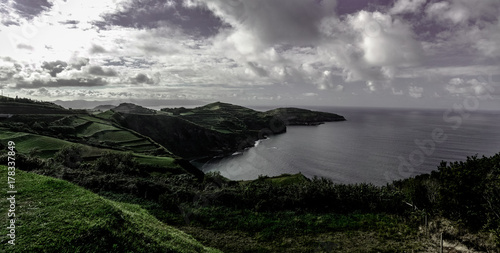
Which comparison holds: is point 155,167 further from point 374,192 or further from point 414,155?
point 414,155

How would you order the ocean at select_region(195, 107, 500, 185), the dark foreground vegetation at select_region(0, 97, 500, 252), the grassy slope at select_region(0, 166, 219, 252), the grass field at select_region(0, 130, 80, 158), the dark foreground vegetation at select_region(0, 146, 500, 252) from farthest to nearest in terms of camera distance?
the ocean at select_region(195, 107, 500, 185), the grass field at select_region(0, 130, 80, 158), the dark foreground vegetation at select_region(0, 146, 500, 252), the dark foreground vegetation at select_region(0, 97, 500, 252), the grassy slope at select_region(0, 166, 219, 252)

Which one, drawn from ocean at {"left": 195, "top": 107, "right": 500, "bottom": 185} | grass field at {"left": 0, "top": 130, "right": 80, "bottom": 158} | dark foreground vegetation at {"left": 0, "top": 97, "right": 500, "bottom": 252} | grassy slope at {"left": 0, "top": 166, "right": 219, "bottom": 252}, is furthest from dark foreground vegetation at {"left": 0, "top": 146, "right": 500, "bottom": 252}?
ocean at {"left": 195, "top": 107, "right": 500, "bottom": 185}

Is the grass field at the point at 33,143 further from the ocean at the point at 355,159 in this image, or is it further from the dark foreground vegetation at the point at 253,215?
the ocean at the point at 355,159

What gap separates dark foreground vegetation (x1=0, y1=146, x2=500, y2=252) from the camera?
17016 millimetres

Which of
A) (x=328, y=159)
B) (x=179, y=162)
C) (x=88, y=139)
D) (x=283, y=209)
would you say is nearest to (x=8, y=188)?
(x=283, y=209)

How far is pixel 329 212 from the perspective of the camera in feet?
76.8

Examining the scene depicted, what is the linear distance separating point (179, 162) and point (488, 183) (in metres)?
59.8

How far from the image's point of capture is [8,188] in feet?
42.3

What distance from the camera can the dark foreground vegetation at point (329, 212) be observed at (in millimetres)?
17016

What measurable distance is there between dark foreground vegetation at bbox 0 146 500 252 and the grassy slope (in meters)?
7.37

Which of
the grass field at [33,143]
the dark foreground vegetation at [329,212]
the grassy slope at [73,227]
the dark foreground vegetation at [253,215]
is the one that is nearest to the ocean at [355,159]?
the grass field at [33,143]

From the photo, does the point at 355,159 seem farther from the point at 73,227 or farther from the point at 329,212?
the point at 73,227

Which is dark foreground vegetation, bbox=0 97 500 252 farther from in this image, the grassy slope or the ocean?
the ocean

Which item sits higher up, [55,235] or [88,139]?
[55,235]
